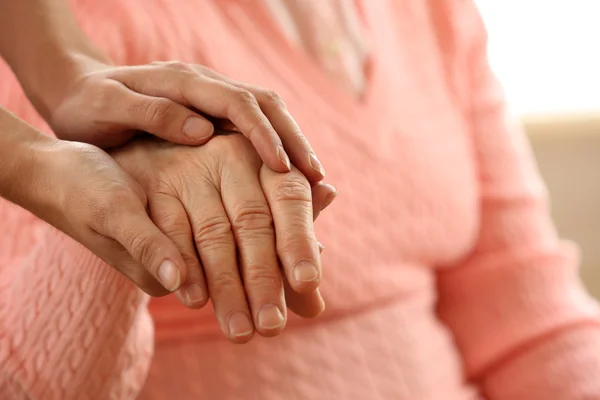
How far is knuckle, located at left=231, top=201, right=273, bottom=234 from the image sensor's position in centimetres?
38

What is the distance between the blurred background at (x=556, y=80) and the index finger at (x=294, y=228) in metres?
0.99

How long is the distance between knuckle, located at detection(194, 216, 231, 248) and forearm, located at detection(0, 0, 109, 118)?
17 cm

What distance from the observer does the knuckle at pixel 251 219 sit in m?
0.38

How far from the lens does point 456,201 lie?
0.81 m

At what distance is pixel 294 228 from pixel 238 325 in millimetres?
64

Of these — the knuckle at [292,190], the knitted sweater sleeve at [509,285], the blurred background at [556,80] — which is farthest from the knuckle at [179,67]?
the blurred background at [556,80]

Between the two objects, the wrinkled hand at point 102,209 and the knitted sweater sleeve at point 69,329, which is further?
the knitted sweater sleeve at point 69,329

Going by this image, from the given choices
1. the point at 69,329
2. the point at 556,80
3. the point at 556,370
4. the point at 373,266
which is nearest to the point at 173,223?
the point at 69,329

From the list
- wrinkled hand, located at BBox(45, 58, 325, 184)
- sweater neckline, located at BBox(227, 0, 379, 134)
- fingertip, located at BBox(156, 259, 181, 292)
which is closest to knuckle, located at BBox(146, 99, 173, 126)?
wrinkled hand, located at BBox(45, 58, 325, 184)

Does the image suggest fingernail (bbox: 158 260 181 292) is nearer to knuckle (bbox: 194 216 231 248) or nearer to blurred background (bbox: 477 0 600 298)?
knuckle (bbox: 194 216 231 248)

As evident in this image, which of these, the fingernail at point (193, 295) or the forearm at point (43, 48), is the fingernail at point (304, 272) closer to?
the fingernail at point (193, 295)

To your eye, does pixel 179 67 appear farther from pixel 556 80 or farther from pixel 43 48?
pixel 556 80

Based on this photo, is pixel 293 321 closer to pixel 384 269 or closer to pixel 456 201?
pixel 384 269

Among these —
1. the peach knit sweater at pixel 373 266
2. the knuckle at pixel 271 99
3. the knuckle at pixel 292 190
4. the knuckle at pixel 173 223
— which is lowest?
the peach knit sweater at pixel 373 266
